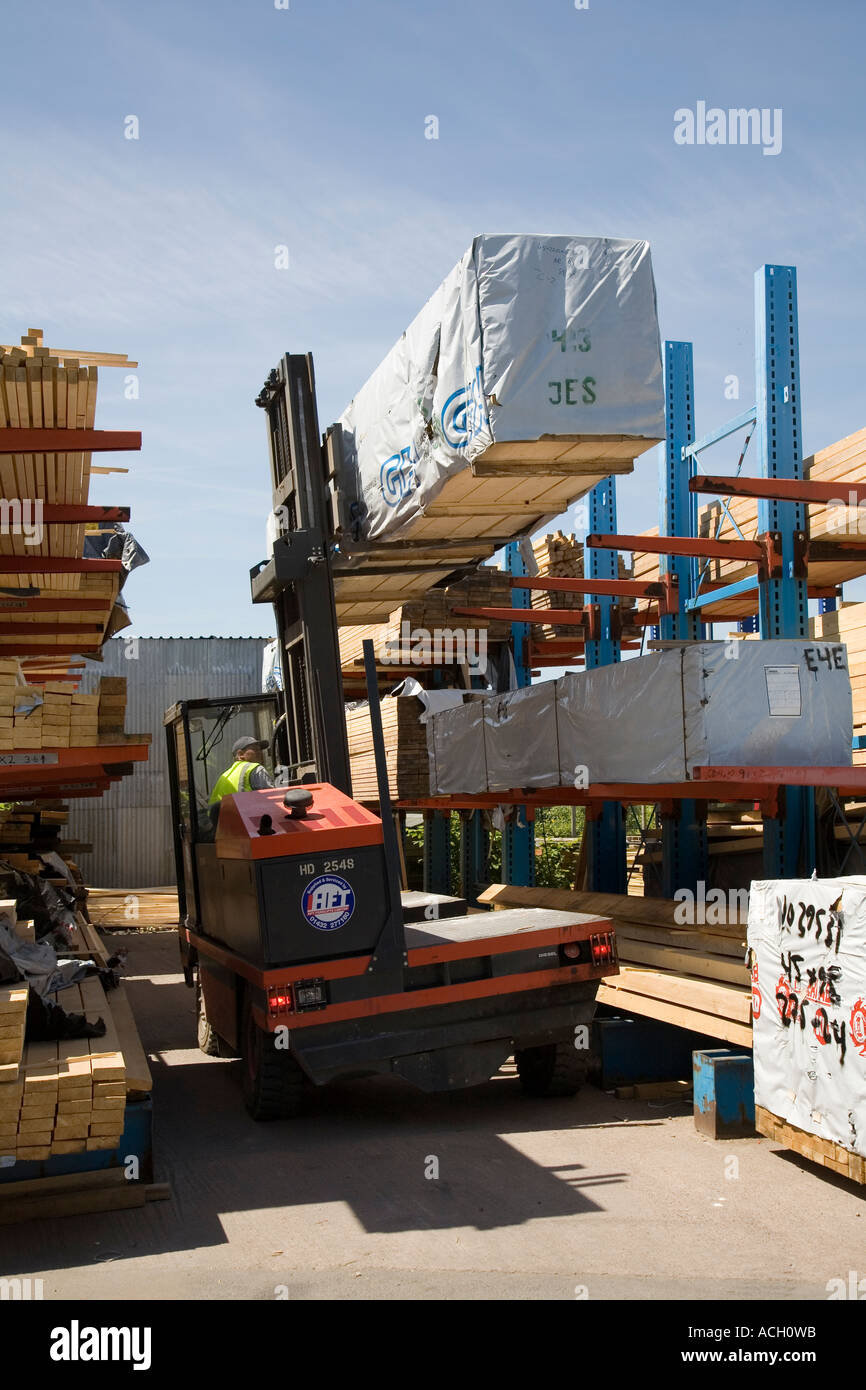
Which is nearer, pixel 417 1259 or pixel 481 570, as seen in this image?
pixel 417 1259

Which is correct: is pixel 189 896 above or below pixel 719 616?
below

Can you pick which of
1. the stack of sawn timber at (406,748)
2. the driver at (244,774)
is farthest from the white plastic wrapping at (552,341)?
the stack of sawn timber at (406,748)

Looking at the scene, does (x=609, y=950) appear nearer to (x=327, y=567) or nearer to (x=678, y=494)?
(x=327, y=567)

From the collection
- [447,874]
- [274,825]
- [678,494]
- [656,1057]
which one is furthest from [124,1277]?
[447,874]

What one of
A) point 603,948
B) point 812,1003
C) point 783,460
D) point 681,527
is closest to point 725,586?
point 681,527

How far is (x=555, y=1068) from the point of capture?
8047 millimetres

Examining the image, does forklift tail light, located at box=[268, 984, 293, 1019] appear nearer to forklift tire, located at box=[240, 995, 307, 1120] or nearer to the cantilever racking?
forklift tire, located at box=[240, 995, 307, 1120]

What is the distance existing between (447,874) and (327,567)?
1180 cm

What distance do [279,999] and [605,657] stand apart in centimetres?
817

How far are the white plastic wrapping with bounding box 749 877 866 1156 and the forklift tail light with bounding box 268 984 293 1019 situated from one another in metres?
2.62

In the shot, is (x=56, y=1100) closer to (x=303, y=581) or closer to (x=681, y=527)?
(x=303, y=581)

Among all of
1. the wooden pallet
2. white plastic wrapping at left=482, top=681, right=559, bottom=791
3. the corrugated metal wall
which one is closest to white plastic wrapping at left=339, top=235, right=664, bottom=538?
the wooden pallet

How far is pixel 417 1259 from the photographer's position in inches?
205

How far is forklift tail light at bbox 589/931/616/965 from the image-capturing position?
774cm
